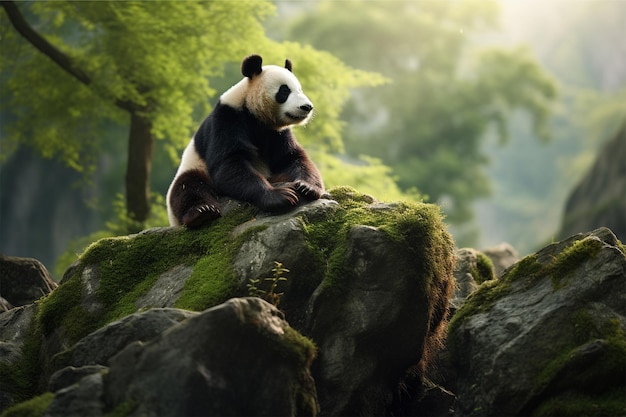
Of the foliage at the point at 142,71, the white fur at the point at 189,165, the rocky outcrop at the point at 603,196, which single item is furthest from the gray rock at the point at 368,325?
the rocky outcrop at the point at 603,196

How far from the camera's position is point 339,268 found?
481cm

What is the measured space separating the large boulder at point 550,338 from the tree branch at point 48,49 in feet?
25.0

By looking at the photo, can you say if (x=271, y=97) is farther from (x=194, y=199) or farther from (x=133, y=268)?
(x=133, y=268)

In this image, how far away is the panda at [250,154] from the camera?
5500 mm

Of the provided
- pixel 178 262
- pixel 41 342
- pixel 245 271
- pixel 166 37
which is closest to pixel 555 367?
pixel 245 271

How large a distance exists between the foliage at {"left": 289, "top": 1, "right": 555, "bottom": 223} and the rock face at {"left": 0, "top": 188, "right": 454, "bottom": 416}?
18566 mm

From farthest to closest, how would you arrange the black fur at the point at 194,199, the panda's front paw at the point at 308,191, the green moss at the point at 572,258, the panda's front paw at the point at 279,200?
the black fur at the point at 194,199
the panda's front paw at the point at 308,191
the panda's front paw at the point at 279,200
the green moss at the point at 572,258

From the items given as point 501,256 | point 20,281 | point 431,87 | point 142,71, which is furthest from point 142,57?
point 431,87

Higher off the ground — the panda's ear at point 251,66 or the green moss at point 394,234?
the panda's ear at point 251,66

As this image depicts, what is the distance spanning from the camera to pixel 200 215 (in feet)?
17.9

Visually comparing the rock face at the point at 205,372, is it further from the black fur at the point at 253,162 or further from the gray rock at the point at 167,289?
the black fur at the point at 253,162

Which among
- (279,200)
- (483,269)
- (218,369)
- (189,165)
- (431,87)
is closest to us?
(218,369)

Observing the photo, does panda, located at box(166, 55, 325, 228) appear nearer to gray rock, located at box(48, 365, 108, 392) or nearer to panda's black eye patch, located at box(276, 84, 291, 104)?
panda's black eye patch, located at box(276, 84, 291, 104)

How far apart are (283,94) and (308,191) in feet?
3.36
